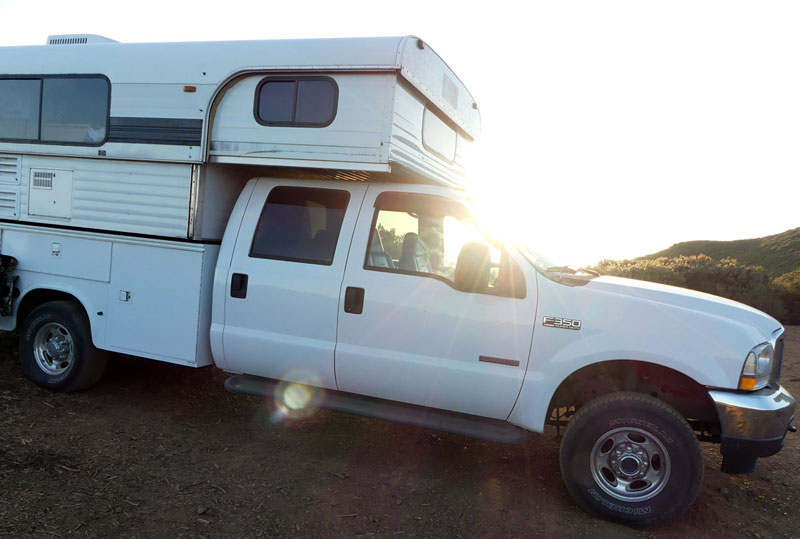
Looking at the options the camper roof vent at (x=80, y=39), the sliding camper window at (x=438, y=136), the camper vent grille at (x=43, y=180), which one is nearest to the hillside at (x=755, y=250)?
the sliding camper window at (x=438, y=136)

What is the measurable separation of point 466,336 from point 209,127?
2701 mm

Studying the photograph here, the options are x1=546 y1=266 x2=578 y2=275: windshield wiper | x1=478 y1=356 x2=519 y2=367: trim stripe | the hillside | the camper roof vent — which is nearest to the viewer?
x1=478 y1=356 x2=519 y2=367: trim stripe

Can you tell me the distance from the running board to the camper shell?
135 centimetres

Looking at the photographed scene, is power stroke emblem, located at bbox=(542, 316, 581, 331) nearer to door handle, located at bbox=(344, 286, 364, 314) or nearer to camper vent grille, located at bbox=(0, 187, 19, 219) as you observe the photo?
door handle, located at bbox=(344, 286, 364, 314)

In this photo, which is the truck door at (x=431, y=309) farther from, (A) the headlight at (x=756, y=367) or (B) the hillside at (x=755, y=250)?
(B) the hillside at (x=755, y=250)

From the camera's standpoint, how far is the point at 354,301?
4277 millimetres

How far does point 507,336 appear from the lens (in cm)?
396

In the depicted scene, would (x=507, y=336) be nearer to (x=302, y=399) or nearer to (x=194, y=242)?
(x=302, y=399)

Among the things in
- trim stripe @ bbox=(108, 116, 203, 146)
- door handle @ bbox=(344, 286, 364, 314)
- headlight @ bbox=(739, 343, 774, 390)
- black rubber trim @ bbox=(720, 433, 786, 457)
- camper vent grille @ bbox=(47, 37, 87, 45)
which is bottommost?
black rubber trim @ bbox=(720, 433, 786, 457)

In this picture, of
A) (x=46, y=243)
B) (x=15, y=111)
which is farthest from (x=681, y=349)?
(x=15, y=111)

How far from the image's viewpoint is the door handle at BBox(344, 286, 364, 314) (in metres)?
4.26

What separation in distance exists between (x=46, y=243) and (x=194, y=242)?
163 centimetres

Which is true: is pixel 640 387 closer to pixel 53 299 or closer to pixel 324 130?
pixel 324 130

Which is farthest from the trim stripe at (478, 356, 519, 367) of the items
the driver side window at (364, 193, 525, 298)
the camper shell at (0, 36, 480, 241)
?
the camper shell at (0, 36, 480, 241)
